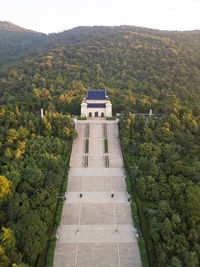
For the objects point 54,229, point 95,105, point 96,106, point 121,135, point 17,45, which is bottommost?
point 54,229

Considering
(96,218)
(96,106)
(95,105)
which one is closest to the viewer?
(96,218)

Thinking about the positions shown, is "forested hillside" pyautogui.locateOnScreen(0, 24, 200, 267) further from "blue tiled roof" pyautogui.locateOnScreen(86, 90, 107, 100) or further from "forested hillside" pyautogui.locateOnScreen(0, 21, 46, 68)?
"forested hillside" pyautogui.locateOnScreen(0, 21, 46, 68)

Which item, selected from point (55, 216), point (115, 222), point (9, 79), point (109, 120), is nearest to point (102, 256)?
point (115, 222)

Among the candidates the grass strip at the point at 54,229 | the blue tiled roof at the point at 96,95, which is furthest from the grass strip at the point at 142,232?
the blue tiled roof at the point at 96,95

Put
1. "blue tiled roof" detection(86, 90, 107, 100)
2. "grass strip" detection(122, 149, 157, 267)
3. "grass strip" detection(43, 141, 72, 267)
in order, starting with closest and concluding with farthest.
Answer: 1. "grass strip" detection(43, 141, 72, 267)
2. "grass strip" detection(122, 149, 157, 267)
3. "blue tiled roof" detection(86, 90, 107, 100)

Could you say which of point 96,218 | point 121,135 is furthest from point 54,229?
point 121,135

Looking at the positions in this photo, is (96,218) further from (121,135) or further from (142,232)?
(121,135)

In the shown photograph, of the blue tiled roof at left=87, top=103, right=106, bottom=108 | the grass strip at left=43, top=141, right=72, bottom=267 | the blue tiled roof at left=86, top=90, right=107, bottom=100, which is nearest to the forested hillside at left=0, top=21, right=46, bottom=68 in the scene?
the blue tiled roof at left=86, top=90, right=107, bottom=100
